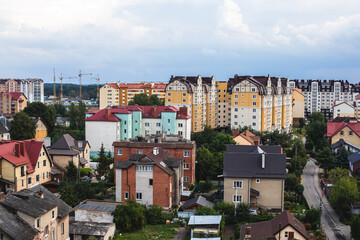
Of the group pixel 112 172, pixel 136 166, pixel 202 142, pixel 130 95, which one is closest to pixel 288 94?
pixel 202 142

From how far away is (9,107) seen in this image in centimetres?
10006

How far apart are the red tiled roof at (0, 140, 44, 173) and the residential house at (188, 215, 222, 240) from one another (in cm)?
1621

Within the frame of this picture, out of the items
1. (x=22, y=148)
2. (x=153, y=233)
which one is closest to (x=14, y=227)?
(x=153, y=233)

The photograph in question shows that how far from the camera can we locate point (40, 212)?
69.5 ft

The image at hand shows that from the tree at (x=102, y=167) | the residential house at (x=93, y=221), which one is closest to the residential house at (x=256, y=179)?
the residential house at (x=93, y=221)

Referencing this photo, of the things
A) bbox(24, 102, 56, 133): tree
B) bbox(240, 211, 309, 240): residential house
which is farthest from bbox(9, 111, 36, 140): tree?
bbox(240, 211, 309, 240): residential house

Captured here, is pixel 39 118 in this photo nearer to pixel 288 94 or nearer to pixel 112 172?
pixel 112 172

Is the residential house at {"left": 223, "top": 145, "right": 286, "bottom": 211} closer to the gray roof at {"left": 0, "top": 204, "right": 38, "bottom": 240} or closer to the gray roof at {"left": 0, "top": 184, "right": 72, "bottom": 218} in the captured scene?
the gray roof at {"left": 0, "top": 184, "right": 72, "bottom": 218}

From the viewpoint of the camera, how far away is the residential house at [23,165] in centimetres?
3403

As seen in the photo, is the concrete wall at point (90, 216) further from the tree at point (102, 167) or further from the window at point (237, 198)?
the tree at point (102, 167)

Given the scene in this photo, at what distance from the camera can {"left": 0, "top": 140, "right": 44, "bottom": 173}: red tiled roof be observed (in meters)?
34.6

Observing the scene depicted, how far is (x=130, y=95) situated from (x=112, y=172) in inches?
2828

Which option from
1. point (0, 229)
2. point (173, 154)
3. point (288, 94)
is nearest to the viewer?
point (0, 229)

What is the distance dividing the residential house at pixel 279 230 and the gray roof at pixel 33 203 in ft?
35.0
